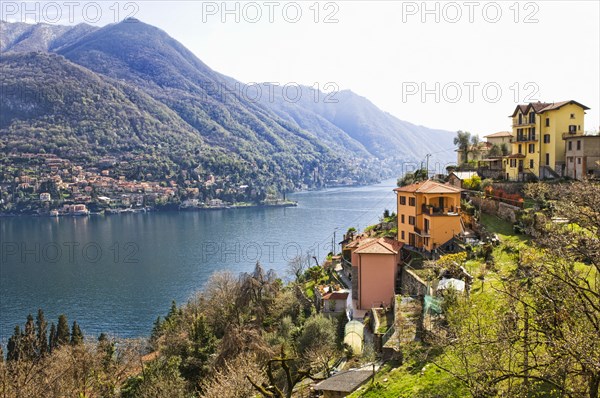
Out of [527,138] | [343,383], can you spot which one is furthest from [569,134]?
[343,383]

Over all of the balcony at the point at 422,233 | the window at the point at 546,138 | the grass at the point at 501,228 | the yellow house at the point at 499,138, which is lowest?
the balcony at the point at 422,233

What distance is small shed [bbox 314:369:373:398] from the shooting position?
41.5ft

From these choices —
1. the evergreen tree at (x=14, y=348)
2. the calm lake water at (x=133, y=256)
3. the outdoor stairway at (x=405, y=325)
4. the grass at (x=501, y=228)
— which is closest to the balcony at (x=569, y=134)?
the grass at (x=501, y=228)

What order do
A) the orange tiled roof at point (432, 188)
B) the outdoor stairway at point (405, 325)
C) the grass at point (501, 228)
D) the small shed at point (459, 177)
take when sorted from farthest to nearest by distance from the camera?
the small shed at point (459, 177)
the orange tiled roof at point (432, 188)
the grass at point (501, 228)
the outdoor stairway at point (405, 325)

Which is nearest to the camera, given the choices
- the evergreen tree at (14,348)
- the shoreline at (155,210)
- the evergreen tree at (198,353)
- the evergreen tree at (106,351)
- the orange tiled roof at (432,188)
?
the evergreen tree at (198,353)

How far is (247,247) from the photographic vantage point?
64.2 m

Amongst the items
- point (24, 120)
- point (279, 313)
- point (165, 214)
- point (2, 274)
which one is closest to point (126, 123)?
point (24, 120)

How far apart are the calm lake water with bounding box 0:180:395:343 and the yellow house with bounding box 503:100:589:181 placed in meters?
25.6

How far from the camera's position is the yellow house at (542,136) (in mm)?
27969

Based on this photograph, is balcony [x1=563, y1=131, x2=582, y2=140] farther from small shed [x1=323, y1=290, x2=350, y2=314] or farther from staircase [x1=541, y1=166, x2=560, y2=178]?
small shed [x1=323, y1=290, x2=350, y2=314]

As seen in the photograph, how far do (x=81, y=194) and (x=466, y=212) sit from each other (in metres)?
119

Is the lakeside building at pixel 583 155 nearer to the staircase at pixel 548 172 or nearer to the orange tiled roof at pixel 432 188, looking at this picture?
the staircase at pixel 548 172

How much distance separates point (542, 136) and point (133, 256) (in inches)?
2033

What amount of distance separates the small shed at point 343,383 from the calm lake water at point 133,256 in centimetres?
2488
